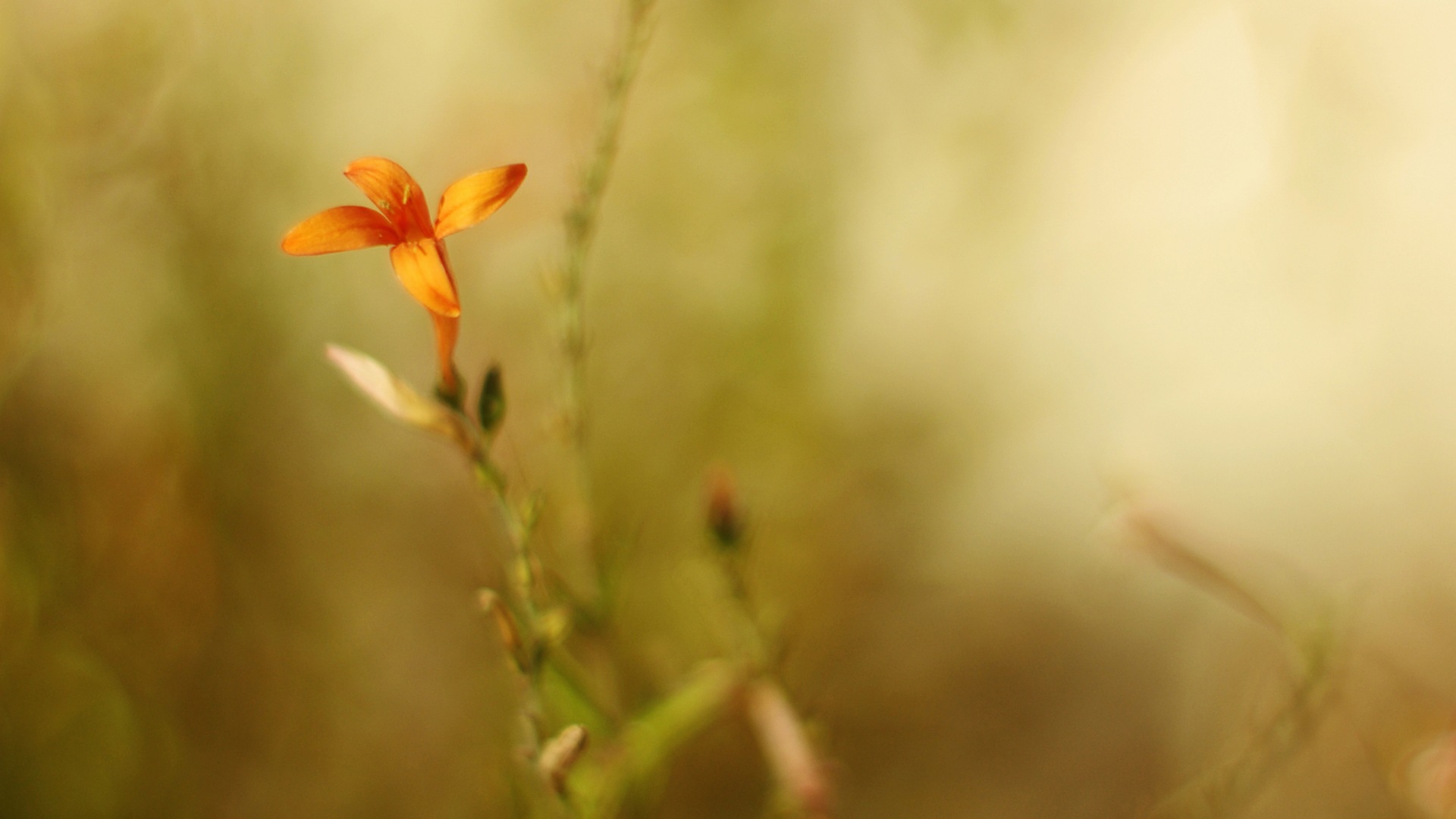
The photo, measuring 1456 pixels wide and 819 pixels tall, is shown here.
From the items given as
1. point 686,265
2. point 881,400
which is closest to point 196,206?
point 686,265

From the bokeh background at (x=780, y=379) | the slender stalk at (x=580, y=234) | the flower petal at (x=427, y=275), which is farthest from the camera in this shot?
the bokeh background at (x=780, y=379)

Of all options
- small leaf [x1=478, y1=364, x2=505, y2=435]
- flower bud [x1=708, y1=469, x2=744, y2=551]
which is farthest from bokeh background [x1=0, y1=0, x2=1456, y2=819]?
small leaf [x1=478, y1=364, x2=505, y2=435]

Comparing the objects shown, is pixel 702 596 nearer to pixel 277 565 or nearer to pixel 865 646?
pixel 865 646

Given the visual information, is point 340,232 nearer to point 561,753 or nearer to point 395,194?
point 395,194

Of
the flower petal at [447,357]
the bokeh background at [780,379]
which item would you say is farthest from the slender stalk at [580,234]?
the bokeh background at [780,379]

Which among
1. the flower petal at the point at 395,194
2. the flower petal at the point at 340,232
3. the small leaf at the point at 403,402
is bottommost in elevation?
the small leaf at the point at 403,402

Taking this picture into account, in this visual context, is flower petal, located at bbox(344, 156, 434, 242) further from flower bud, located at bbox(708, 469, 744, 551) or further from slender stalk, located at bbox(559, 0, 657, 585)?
flower bud, located at bbox(708, 469, 744, 551)

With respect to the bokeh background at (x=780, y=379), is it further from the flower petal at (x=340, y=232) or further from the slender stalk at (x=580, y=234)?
the flower petal at (x=340, y=232)
